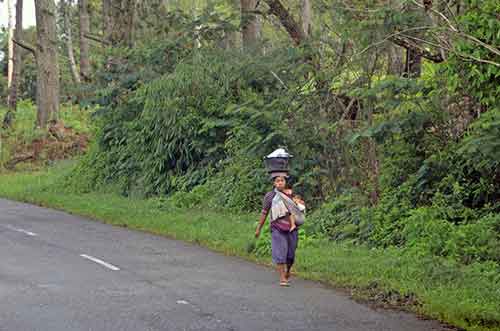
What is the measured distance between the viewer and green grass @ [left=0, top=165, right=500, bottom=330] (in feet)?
37.0

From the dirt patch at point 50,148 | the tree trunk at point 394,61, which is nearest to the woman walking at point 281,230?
the tree trunk at point 394,61

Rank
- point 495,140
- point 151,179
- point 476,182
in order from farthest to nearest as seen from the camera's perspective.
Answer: point 151,179
point 476,182
point 495,140

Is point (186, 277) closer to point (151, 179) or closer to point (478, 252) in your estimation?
point (478, 252)

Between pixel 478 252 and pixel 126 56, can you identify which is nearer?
pixel 478 252

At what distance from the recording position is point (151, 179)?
27438 millimetres

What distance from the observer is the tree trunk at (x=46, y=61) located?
39562 millimetres

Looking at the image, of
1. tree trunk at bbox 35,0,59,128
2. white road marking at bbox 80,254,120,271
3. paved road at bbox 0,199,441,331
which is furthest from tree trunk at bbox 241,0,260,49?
tree trunk at bbox 35,0,59,128

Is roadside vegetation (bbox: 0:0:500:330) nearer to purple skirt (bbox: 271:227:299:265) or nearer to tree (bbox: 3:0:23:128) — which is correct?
purple skirt (bbox: 271:227:299:265)

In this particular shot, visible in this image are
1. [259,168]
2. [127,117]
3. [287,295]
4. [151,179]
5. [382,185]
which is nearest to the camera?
[287,295]

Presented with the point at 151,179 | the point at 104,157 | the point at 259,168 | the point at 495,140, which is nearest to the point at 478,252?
the point at 495,140

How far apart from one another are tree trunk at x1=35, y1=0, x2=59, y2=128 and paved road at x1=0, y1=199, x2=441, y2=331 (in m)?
22.4

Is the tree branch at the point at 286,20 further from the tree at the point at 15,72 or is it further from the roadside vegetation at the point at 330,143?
the tree at the point at 15,72

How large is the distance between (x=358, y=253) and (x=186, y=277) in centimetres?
313

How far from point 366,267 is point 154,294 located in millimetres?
3391
